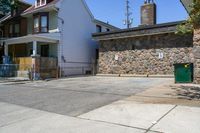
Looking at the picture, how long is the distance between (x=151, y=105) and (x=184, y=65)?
811 cm

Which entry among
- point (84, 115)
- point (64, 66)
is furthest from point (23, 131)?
point (64, 66)

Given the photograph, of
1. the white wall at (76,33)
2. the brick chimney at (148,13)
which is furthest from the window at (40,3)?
the brick chimney at (148,13)

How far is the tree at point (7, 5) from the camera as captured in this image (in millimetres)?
29384

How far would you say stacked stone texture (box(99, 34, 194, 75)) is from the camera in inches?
824

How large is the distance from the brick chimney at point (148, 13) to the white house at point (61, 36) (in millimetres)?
6607

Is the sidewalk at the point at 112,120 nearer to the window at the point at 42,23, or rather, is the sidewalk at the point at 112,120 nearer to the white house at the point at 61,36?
the white house at the point at 61,36

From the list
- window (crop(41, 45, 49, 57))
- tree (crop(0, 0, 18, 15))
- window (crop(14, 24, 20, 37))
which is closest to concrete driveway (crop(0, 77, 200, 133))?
window (crop(41, 45, 49, 57))

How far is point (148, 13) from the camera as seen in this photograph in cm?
2617

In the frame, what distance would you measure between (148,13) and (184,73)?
12211 mm

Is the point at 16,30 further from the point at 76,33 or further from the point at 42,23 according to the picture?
the point at 76,33

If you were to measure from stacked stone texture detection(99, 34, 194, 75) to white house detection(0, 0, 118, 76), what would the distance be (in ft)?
10.7

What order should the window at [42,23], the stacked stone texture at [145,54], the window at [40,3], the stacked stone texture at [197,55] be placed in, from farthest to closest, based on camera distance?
1. the window at [40,3]
2. the window at [42,23]
3. the stacked stone texture at [145,54]
4. the stacked stone texture at [197,55]

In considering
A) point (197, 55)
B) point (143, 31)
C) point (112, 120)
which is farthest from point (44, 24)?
point (112, 120)

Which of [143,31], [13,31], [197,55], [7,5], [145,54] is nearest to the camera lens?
[197,55]
